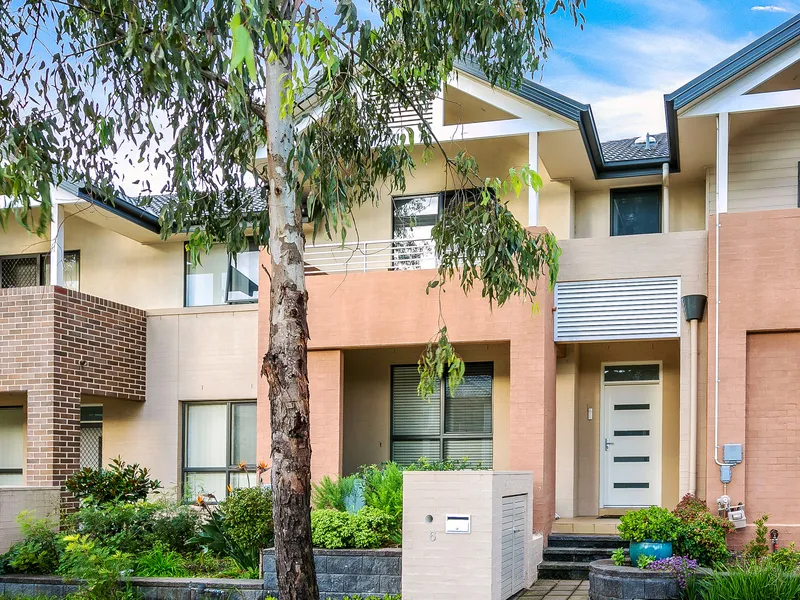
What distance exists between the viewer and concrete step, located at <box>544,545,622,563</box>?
12273 mm

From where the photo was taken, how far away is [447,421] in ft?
50.1

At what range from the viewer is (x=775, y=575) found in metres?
9.50

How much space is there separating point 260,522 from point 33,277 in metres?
9.22

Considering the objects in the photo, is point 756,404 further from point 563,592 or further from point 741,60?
point 741,60

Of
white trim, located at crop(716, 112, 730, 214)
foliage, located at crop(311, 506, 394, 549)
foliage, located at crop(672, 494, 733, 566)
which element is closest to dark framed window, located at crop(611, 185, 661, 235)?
white trim, located at crop(716, 112, 730, 214)

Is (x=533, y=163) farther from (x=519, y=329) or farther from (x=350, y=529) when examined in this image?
(x=350, y=529)

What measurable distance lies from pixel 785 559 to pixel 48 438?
10.6 meters

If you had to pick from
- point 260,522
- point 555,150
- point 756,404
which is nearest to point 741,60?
point 555,150

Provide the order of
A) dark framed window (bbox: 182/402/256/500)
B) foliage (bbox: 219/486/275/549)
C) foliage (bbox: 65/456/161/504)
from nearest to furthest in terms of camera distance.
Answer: foliage (bbox: 219/486/275/549), foliage (bbox: 65/456/161/504), dark framed window (bbox: 182/402/256/500)

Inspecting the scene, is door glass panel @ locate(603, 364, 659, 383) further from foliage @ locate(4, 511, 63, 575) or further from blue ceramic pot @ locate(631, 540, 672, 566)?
foliage @ locate(4, 511, 63, 575)

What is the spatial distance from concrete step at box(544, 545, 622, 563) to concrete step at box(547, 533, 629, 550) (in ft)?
0.32

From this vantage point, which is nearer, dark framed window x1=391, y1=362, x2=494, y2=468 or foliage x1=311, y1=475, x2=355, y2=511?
foliage x1=311, y1=475, x2=355, y2=511

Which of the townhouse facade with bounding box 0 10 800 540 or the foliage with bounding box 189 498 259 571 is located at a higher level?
the townhouse facade with bounding box 0 10 800 540

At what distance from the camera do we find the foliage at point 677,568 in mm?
Answer: 9820
